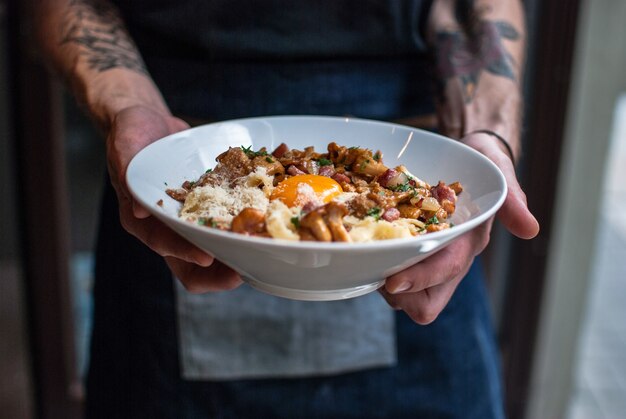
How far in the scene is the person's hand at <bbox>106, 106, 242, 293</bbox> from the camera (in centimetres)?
80

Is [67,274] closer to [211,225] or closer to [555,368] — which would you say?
[211,225]

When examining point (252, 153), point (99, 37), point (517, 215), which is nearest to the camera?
point (517, 215)

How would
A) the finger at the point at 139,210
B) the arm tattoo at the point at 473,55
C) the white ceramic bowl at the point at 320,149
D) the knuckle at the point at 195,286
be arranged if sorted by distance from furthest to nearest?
the arm tattoo at the point at 473,55
the knuckle at the point at 195,286
the finger at the point at 139,210
the white ceramic bowl at the point at 320,149

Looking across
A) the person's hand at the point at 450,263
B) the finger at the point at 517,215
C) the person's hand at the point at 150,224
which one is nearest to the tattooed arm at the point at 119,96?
the person's hand at the point at 150,224

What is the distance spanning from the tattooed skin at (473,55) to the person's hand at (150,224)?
1.88 feet

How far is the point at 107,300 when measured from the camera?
1375 millimetres

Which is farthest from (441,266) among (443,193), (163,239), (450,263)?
(163,239)

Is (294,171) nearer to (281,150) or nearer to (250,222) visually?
(281,150)

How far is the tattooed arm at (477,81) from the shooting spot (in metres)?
0.90

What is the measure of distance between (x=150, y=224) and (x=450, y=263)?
378mm

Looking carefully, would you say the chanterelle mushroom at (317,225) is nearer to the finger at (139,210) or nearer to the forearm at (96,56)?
the finger at (139,210)

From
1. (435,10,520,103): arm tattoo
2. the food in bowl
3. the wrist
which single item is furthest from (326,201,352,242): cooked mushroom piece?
(435,10,520,103): arm tattoo

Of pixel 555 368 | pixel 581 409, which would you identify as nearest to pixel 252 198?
pixel 555 368

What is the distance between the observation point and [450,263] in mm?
808
